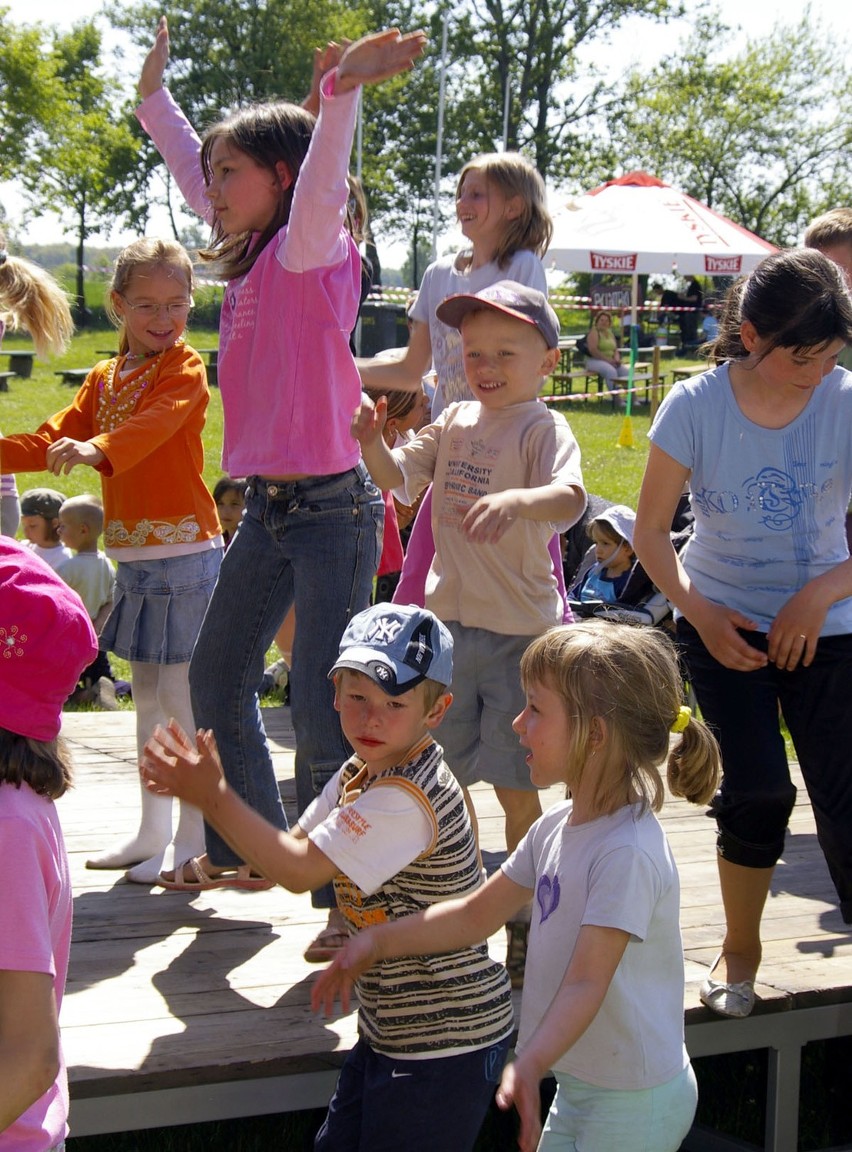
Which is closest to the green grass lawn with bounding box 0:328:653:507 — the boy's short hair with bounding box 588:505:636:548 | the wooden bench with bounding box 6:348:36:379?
the wooden bench with bounding box 6:348:36:379

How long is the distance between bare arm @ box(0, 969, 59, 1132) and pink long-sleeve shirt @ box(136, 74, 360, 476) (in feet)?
5.61

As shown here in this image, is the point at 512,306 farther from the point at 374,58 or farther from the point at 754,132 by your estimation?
the point at 754,132

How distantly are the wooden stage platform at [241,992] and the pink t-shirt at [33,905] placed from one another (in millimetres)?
865

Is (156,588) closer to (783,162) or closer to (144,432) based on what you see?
(144,432)

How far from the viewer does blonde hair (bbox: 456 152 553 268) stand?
14.0 ft

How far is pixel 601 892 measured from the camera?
7.70 ft

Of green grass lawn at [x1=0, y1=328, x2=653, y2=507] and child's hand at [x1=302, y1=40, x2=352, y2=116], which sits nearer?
child's hand at [x1=302, y1=40, x2=352, y2=116]

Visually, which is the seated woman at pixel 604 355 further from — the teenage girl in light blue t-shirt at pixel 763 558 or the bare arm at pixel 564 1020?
Answer: the bare arm at pixel 564 1020

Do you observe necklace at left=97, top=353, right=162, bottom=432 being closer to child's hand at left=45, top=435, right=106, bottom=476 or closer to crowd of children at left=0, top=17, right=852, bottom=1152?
crowd of children at left=0, top=17, right=852, bottom=1152

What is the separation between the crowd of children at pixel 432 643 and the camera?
2309 millimetres

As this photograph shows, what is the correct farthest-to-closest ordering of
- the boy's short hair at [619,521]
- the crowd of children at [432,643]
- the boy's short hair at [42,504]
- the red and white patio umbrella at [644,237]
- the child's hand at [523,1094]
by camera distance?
1. the red and white patio umbrella at [644,237]
2. the boy's short hair at [42,504]
3. the boy's short hair at [619,521]
4. the crowd of children at [432,643]
5. the child's hand at [523,1094]

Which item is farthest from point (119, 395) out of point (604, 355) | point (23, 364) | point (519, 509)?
point (23, 364)

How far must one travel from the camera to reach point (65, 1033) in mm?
3098

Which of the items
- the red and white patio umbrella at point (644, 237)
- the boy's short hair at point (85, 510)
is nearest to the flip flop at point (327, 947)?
the boy's short hair at point (85, 510)
